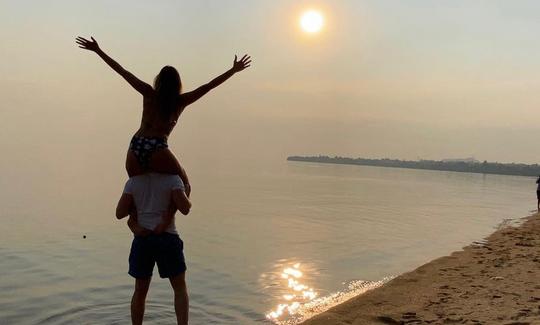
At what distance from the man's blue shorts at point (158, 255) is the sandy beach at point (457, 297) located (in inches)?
122

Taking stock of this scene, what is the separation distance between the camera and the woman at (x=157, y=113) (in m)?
4.45

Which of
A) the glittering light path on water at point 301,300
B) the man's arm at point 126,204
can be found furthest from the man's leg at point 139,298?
the glittering light path on water at point 301,300

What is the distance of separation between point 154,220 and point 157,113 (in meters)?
0.95

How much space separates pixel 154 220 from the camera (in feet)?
14.7

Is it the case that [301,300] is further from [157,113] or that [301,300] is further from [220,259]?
[157,113]

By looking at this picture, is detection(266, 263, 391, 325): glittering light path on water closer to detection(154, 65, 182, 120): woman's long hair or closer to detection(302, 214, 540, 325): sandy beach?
detection(302, 214, 540, 325): sandy beach

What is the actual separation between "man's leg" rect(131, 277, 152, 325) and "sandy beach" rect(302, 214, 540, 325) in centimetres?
290

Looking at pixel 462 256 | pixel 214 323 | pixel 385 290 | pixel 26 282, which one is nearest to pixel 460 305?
pixel 385 290

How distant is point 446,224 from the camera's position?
79.5 ft

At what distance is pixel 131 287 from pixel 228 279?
2.15 metres

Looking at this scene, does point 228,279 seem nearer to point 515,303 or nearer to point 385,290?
point 385,290

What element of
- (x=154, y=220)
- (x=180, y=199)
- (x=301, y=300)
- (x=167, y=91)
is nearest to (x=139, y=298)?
(x=154, y=220)

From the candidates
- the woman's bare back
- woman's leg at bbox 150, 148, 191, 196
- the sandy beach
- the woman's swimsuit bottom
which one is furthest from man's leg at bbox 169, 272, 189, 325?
the sandy beach

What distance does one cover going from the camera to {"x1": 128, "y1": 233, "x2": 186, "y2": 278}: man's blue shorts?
450 centimetres
